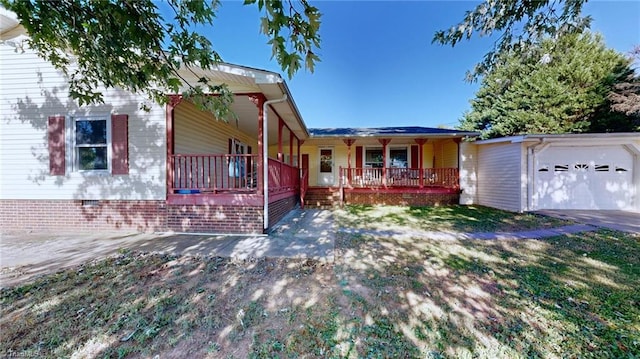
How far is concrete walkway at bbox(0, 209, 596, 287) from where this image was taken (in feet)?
12.9

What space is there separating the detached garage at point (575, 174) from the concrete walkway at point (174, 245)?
2925 millimetres

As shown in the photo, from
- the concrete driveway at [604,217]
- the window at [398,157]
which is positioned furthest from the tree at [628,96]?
the window at [398,157]

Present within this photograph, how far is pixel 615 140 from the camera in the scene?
28.6 feet

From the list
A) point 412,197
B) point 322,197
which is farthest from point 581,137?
point 322,197

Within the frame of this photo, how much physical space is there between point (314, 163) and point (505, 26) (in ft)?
34.6

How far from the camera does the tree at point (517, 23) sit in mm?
3895

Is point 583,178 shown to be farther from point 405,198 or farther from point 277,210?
point 277,210

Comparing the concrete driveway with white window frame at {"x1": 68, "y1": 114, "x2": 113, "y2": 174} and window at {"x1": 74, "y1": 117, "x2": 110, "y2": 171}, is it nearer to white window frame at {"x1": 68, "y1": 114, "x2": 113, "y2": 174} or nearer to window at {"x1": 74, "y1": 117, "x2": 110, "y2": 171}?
white window frame at {"x1": 68, "y1": 114, "x2": 113, "y2": 174}

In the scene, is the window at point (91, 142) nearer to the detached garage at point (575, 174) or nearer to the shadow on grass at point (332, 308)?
the shadow on grass at point (332, 308)

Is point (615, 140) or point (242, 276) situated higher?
point (615, 140)

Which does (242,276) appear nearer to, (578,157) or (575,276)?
(575,276)

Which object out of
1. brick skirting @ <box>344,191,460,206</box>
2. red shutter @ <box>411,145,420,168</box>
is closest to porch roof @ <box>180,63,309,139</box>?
brick skirting @ <box>344,191,460,206</box>

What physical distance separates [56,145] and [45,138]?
37cm

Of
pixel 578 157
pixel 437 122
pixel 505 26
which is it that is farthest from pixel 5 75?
pixel 437 122
